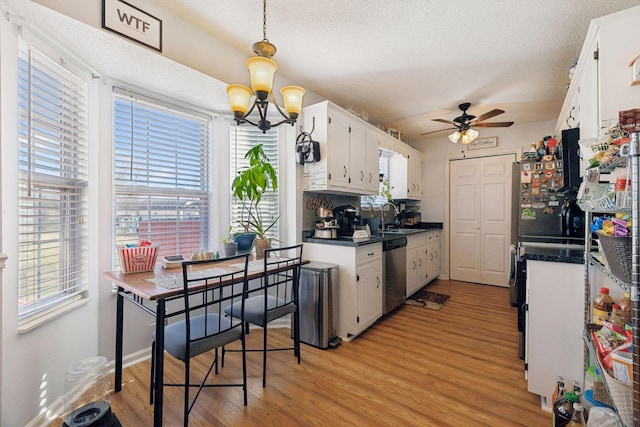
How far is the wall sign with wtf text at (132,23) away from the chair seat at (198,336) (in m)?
1.75

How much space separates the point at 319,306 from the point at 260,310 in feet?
2.02

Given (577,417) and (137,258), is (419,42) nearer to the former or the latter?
(577,417)

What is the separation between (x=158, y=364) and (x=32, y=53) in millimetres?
1885

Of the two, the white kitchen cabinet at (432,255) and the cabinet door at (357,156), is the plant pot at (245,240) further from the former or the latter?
the white kitchen cabinet at (432,255)

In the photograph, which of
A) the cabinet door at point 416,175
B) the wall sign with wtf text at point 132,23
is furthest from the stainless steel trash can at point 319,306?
the cabinet door at point 416,175

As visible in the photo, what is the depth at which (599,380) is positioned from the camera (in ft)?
4.17

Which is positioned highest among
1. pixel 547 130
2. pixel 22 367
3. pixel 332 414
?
pixel 547 130

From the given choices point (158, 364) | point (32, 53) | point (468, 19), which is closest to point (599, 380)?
point (158, 364)

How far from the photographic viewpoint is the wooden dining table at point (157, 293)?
4.66 ft

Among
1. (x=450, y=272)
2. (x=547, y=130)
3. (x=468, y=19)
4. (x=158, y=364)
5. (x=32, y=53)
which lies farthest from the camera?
(x=450, y=272)

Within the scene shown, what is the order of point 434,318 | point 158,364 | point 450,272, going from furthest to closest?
1. point 450,272
2. point 434,318
3. point 158,364

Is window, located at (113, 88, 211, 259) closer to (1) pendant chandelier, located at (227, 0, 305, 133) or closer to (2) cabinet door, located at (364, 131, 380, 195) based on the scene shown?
(1) pendant chandelier, located at (227, 0, 305, 133)

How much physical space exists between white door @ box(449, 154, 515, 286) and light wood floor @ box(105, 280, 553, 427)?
6.23ft

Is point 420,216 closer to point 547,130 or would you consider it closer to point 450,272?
point 450,272
